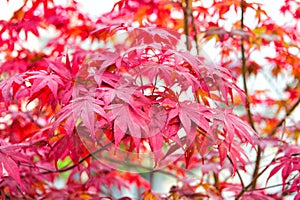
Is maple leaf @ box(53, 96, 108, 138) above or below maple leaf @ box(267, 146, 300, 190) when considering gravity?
above

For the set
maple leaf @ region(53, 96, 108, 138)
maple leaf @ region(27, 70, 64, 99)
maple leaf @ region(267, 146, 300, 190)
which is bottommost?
maple leaf @ region(267, 146, 300, 190)

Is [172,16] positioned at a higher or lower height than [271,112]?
higher

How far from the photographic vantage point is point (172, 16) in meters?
2.05

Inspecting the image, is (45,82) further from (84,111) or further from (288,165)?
(288,165)

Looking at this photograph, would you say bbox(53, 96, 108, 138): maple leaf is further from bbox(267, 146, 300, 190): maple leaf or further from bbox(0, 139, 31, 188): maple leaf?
bbox(267, 146, 300, 190): maple leaf

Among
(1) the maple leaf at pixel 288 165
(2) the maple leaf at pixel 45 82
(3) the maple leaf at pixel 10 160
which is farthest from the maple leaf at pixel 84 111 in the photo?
(1) the maple leaf at pixel 288 165

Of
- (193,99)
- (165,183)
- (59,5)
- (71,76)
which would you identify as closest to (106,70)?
(71,76)

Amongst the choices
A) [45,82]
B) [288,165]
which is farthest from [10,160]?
[288,165]

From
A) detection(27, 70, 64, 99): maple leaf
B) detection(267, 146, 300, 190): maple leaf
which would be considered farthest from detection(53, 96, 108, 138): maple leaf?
detection(267, 146, 300, 190): maple leaf

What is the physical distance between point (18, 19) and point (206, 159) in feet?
2.67

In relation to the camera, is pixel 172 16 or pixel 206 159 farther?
pixel 172 16

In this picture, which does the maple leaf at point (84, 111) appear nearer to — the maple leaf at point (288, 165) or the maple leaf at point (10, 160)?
the maple leaf at point (10, 160)

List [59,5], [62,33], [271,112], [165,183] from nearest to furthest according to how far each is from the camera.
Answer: [59,5], [62,33], [271,112], [165,183]

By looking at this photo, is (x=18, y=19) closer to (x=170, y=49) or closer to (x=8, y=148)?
(x=8, y=148)
